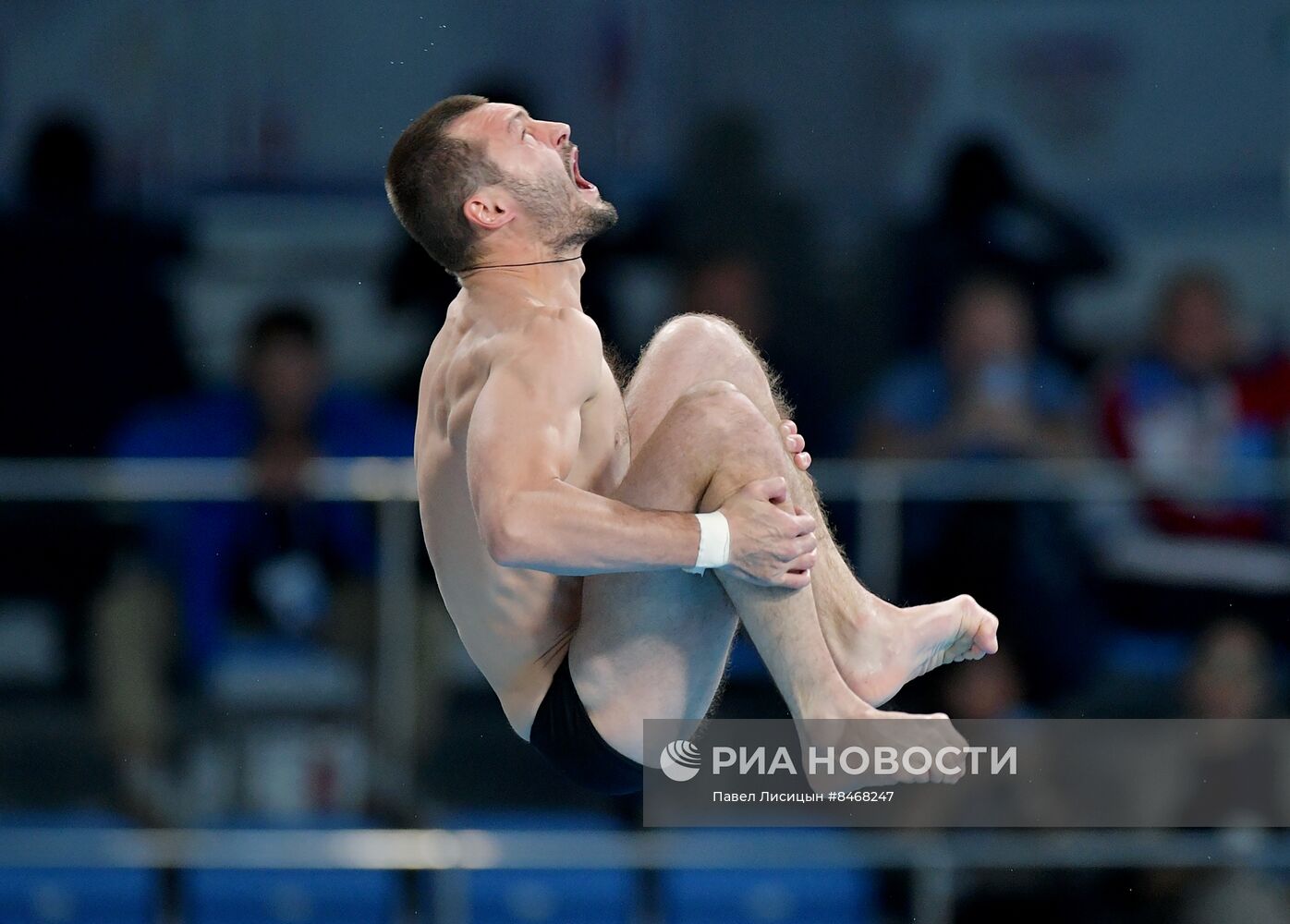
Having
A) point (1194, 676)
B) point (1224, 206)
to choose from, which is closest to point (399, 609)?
point (1194, 676)

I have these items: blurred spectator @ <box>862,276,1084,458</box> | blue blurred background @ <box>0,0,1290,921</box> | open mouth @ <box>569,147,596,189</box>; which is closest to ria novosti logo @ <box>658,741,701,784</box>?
open mouth @ <box>569,147,596,189</box>

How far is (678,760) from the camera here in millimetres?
2945

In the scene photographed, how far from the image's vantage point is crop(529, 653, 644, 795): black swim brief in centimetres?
279

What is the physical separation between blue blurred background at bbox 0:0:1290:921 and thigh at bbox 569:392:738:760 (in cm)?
209

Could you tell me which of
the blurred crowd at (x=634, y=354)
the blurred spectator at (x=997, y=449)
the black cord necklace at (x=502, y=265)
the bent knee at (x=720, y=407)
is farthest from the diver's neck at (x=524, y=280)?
the blurred spectator at (x=997, y=449)

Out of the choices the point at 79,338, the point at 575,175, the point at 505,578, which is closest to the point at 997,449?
the point at 575,175

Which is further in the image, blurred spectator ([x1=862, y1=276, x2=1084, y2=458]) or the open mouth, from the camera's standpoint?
blurred spectator ([x1=862, y1=276, x2=1084, y2=458])

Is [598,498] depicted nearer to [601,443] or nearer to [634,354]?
[601,443]

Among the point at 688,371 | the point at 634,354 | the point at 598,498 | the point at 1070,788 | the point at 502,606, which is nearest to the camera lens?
the point at 598,498

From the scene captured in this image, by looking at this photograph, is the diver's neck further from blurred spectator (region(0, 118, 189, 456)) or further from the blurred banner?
blurred spectator (region(0, 118, 189, 456))

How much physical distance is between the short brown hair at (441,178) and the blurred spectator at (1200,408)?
11.4 feet

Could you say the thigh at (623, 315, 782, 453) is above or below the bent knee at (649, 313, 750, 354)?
below

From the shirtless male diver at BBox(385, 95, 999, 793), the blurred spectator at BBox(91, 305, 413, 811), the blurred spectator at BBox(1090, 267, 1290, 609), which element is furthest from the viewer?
the blurred spectator at BBox(1090, 267, 1290, 609)

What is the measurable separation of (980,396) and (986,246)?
2.83 ft
